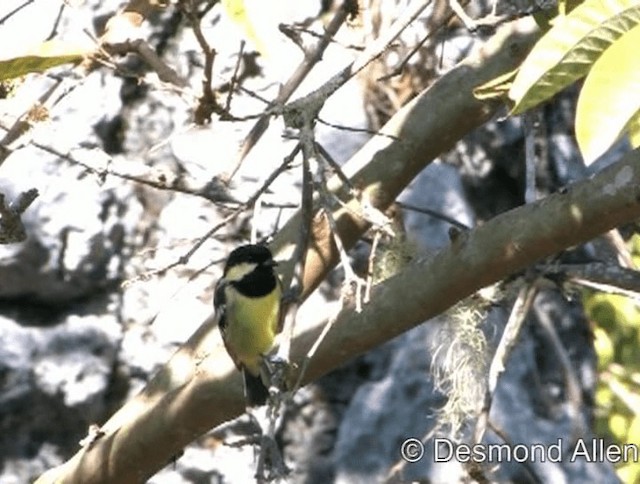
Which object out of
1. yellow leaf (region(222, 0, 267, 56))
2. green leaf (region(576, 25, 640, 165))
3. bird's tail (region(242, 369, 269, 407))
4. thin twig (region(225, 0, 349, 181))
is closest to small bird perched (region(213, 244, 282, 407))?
bird's tail (region(242, 369, 269, 407))

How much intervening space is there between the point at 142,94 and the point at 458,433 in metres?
1.42

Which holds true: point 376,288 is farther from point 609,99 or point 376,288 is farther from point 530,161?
point 609,99

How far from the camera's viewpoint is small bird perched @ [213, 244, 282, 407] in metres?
2.37

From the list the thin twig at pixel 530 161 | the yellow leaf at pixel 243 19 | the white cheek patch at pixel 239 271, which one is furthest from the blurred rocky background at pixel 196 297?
the yellow leaf at pixel 243 19

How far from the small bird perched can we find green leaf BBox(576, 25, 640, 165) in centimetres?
138

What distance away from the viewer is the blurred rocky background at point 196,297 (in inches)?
148

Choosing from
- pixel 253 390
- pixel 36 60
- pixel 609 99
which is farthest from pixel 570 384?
pixel 609 99

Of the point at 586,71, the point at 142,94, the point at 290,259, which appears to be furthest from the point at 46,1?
the point at 586,71

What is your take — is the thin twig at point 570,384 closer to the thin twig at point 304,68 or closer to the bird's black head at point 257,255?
the bird's black head at point 257,255

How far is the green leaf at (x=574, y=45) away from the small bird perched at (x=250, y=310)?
123cm

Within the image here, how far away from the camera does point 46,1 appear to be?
3.79 meters

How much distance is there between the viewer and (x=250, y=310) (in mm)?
2922

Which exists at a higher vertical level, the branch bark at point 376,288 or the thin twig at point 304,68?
the thin twig at point 304,68

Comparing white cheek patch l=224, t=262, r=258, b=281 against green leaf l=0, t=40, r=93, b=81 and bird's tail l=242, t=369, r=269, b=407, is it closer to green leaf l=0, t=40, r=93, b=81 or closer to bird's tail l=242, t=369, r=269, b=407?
bird's tail l=242, t=369, r=269, b=407
